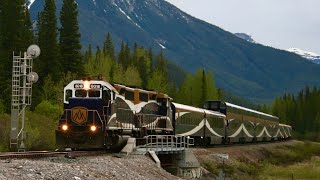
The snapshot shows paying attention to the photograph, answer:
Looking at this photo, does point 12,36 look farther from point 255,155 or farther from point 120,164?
point 120,164

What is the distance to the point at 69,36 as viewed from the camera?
7100 cm

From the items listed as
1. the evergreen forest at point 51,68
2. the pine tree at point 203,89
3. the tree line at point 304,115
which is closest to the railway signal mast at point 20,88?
the evergreen forest at point 51,68

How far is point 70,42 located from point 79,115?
157ft

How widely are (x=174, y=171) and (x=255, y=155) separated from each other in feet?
80.2

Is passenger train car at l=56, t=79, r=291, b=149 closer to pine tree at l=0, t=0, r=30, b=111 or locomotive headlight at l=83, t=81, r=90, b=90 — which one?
locomotive headlight at l=83, t=81, r=90, b=90

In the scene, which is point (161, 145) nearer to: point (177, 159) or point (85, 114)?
point (177, 159)

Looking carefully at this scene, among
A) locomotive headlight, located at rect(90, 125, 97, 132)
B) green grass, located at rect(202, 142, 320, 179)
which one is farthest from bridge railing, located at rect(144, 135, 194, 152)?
green grass, located at rect(202, 142, 320, 179)

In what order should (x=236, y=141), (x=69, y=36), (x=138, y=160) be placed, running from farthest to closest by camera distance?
(x=69, y=36), (x=236, y=141), (x=138, y=160)

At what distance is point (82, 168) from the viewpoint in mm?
17797

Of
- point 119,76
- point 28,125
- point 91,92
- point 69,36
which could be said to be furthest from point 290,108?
point 91,92

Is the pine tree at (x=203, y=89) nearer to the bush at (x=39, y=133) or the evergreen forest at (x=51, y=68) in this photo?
the evergreen forest at (x=51, y=68)

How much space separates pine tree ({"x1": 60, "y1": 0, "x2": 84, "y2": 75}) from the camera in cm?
6950

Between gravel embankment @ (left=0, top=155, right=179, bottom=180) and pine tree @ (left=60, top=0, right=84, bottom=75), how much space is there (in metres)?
46.8

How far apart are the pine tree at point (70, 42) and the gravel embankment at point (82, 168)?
46.8m
